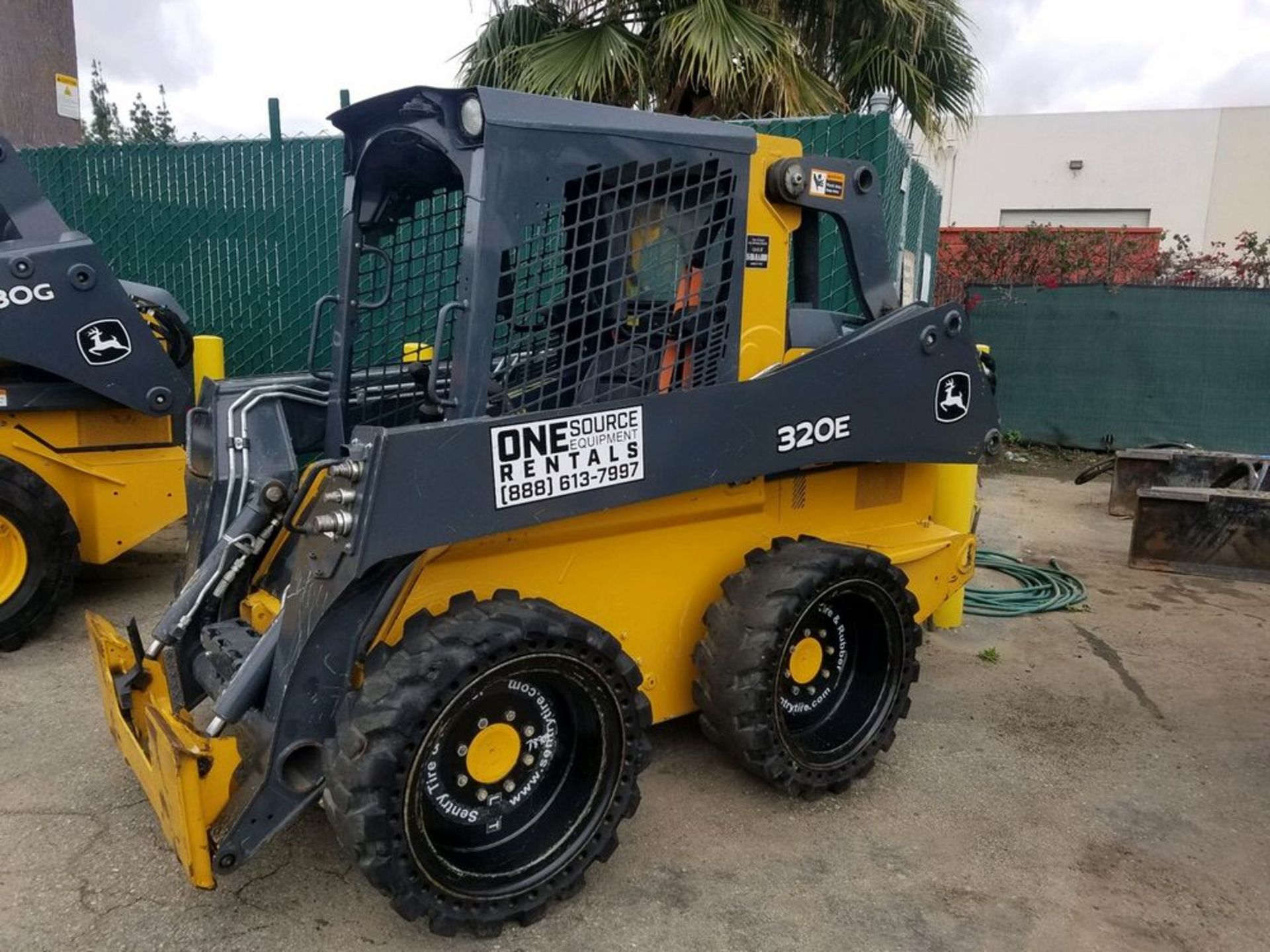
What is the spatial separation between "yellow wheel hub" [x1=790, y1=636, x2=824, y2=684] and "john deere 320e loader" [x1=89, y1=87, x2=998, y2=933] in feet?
0.04

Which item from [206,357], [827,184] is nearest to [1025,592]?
[827,184]

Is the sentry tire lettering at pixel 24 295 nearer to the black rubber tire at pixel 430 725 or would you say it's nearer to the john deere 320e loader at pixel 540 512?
the john deere 320e loader at pixel 540 512

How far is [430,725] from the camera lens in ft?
8.11

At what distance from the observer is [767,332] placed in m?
3.28

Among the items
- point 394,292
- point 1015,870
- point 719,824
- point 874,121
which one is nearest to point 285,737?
point 719,824

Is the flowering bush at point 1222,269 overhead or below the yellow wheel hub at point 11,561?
overhead

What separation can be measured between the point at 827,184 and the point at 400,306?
1.67 m

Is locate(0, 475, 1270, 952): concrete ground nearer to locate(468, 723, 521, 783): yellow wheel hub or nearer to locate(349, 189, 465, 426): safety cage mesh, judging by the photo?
locate(468, 723, 521, 783): yellow wheel hub

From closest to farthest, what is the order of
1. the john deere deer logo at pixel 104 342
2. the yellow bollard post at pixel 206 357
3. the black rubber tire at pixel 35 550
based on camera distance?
1. the black rubber tire at pixel 35 550
2. the john deere deer logo at pixel 104 342
3. the yellow bollard post at pixel 206 357

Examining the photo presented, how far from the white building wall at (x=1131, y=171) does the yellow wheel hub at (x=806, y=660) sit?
2697 centimetres

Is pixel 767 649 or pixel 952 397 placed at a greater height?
pixel 952 397

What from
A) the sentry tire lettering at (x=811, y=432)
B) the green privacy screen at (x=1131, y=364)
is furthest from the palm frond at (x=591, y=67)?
the sentry tire lettering at (x=811, y=432)

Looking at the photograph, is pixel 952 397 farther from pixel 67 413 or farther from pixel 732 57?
pixel 732 57

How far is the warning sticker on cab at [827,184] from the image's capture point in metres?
3.28
